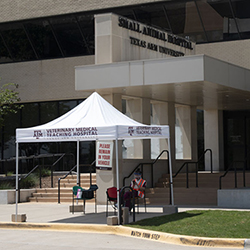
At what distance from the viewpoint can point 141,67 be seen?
18594mm

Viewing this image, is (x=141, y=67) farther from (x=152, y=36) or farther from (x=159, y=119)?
(x=159, y=119)

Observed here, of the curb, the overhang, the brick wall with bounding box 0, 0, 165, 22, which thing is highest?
the brick wall with bounding box 0, 0, 165, 22

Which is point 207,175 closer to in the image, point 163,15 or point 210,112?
point 210,112

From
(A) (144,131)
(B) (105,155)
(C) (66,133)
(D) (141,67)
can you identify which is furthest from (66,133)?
(D) (141,67)

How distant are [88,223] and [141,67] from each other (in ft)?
21.1

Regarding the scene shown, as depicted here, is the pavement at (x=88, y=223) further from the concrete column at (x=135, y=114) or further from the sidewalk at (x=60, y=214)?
the concrete column at (x=135, y=114)

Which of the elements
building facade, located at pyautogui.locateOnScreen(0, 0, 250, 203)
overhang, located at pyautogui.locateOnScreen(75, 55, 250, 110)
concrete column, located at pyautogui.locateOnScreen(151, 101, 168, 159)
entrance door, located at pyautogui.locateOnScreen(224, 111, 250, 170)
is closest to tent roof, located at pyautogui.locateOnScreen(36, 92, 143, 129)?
overhang, located at pyautogui.locateOnScreen(75, 55, 250, 110)

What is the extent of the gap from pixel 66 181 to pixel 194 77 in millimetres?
8388

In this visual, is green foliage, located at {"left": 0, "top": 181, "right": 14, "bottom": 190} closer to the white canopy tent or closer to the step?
the step

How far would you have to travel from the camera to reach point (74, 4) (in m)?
29.0

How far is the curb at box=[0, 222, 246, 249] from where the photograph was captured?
427 inches

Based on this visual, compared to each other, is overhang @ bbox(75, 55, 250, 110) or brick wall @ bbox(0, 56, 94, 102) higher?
brick wall @ bbox(0, 56, 94, 102)

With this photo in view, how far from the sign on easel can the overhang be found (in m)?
3.52

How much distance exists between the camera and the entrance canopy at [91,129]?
14.0 meters
